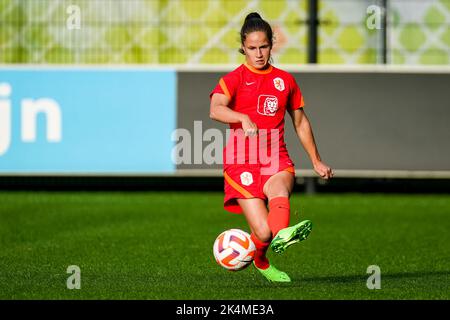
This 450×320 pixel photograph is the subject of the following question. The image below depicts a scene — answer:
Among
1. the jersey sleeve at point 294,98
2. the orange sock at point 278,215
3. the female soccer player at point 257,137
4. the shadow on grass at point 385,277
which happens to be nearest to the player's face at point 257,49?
the female soccer player at point 257,137

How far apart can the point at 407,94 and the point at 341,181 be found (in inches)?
83.4

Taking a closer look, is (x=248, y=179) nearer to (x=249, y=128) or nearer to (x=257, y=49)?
(x=249, y=128)

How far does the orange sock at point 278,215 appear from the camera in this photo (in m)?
7.85

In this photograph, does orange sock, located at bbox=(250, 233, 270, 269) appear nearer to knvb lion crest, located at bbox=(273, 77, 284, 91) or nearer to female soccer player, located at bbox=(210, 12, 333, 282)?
female soccer player, located at bbox=(210, 12, 333, 282)

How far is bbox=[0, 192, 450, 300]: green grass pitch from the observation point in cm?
793

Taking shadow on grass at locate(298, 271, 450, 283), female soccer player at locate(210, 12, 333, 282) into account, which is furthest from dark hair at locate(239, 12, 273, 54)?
shadow on grass at locate(298, 271, 450, 283)

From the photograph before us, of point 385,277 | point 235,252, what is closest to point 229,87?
point 235,252

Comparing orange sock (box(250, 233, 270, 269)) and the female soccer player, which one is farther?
orange sock (box(250, 233, 270, 269))

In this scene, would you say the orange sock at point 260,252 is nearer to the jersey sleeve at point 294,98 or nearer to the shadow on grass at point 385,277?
the shadow on grass at point 385,277

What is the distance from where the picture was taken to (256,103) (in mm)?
8102

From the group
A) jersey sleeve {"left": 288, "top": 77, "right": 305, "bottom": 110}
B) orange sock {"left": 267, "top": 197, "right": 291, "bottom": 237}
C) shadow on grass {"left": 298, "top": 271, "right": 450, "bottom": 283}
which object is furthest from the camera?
shadow on grass {"left": 298, "top": 271, "right": 450, "bottom": 283}

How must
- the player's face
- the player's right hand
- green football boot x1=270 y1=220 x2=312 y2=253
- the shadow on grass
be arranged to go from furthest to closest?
the shadow on grass, the player's face, green football boot x1=270 y1=220 x2=312 y2=253, the player's right hand

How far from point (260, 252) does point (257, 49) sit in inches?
54.9

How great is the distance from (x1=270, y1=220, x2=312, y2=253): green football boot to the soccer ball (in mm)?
508
